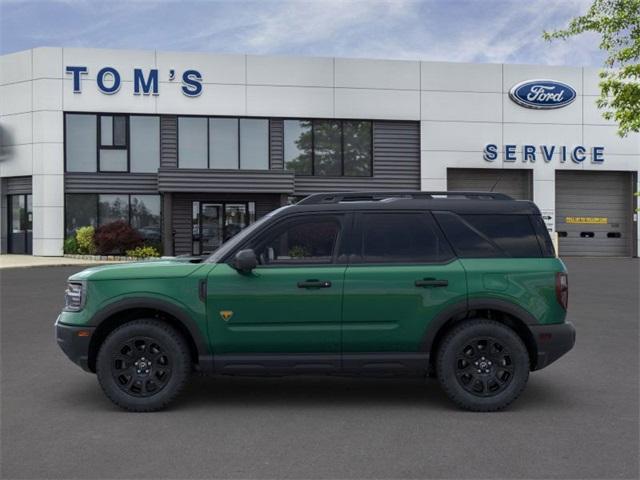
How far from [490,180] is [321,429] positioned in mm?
26226

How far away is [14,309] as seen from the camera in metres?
11.6

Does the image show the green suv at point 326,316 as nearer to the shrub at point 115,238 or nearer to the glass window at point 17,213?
the shrub at point 115,238

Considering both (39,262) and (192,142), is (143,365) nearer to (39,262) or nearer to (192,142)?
(39,262)

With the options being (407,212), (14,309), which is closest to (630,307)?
(407,212)

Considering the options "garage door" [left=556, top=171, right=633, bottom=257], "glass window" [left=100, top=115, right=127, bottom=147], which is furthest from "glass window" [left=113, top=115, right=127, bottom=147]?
"garage door" [left=556, top=171, right=633, bottom=257]

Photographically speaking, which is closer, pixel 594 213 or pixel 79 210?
pixel 79 210

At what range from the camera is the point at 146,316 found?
5.52 meters

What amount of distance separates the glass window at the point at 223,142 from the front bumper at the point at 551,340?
2290 centimetres

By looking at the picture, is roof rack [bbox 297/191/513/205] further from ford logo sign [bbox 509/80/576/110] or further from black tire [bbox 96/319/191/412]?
ford logo sign [bbox 509/80/576/110]

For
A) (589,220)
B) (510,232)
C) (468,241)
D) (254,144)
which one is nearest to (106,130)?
(254,144)

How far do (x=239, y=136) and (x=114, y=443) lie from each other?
23648mm

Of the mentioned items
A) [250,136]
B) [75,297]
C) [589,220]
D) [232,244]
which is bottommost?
[75,297]

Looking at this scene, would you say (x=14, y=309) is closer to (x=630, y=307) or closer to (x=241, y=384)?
(x=241, y=384)

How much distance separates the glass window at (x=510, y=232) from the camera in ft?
18.0
